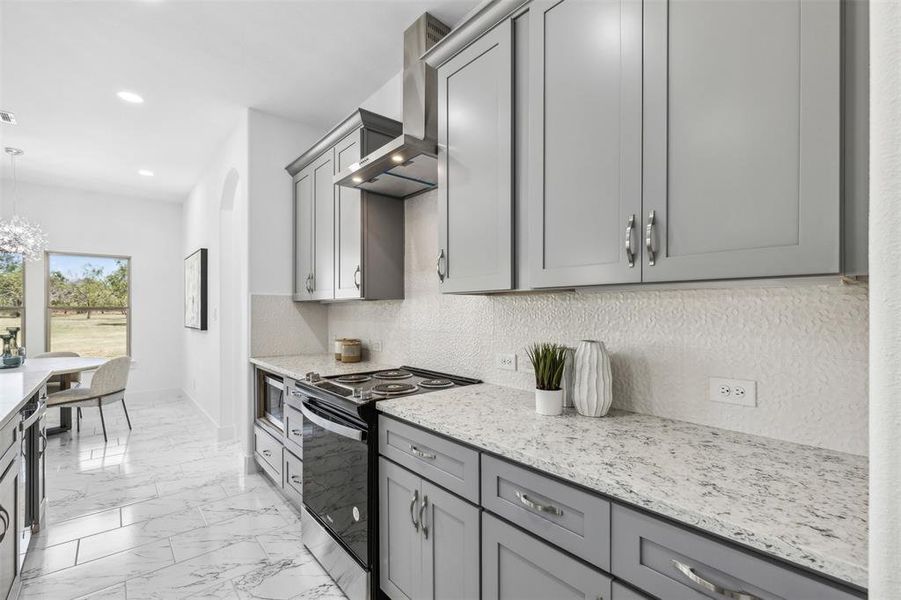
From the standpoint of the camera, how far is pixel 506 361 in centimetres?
212

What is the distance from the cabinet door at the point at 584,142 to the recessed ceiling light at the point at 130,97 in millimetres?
3248

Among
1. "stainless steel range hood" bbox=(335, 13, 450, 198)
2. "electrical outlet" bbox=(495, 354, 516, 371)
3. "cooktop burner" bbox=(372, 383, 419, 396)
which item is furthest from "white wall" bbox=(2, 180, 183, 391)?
"electrical outlet" bbox=(495, 354, 516, 371)

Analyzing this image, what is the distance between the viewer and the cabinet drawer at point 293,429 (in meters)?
2.55

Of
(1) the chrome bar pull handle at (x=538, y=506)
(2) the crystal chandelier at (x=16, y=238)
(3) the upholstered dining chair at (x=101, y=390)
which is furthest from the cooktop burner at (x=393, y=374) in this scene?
(2) the crystal chandelier at (x=16, y=238)

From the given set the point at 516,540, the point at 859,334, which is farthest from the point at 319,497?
the point at 859,334

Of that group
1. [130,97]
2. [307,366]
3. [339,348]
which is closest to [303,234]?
[339,348]

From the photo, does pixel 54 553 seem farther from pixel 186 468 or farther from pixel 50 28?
pixel 50 28

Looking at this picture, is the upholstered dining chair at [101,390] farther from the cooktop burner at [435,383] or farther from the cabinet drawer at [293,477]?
the cooktop burner at [435,383]

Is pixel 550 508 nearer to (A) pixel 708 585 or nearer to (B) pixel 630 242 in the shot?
(A) pixel 708 585

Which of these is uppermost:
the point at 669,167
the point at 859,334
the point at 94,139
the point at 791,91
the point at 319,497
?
the point at 94,139

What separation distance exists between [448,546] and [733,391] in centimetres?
108

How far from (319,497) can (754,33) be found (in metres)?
2.50

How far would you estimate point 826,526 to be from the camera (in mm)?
767

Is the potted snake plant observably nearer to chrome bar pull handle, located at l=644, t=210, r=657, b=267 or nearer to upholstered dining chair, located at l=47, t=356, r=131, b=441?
chrome bar pull handle, located at l=644, t=210, r=657, b=267
